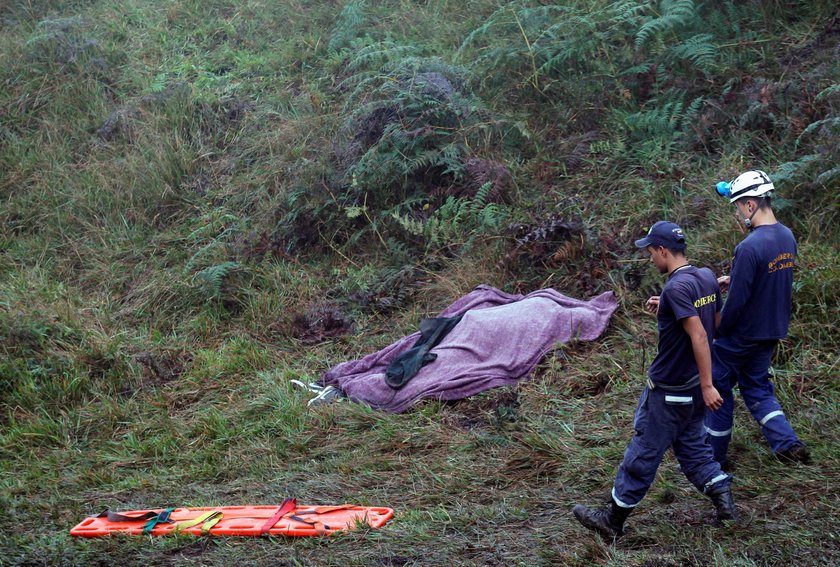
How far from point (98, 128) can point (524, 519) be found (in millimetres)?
9545

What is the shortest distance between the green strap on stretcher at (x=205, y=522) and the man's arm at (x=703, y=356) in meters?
2.83

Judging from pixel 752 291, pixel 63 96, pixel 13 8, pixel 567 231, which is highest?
pixel 13 8

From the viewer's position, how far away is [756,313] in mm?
4613

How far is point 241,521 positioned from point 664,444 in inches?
96.4

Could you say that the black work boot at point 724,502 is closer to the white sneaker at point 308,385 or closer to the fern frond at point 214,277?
the white sneaker at point 308,385

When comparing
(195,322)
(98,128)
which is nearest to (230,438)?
(195,322)

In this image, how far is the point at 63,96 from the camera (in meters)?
12.2

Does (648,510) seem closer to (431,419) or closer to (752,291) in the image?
(752,291)

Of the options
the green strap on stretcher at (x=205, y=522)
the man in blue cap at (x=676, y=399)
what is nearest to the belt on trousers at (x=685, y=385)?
the man in blue cap at (x=676, y=399)

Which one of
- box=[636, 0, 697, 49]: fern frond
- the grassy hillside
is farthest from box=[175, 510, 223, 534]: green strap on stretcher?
box=[636, 0, 697, 49]: fern frond

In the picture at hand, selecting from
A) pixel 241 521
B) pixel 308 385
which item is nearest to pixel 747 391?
pixel 241 521

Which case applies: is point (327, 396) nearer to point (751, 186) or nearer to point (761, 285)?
point (761, 285)

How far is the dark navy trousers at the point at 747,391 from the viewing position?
465 cm

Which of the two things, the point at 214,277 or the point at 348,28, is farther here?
the point at 348,28
